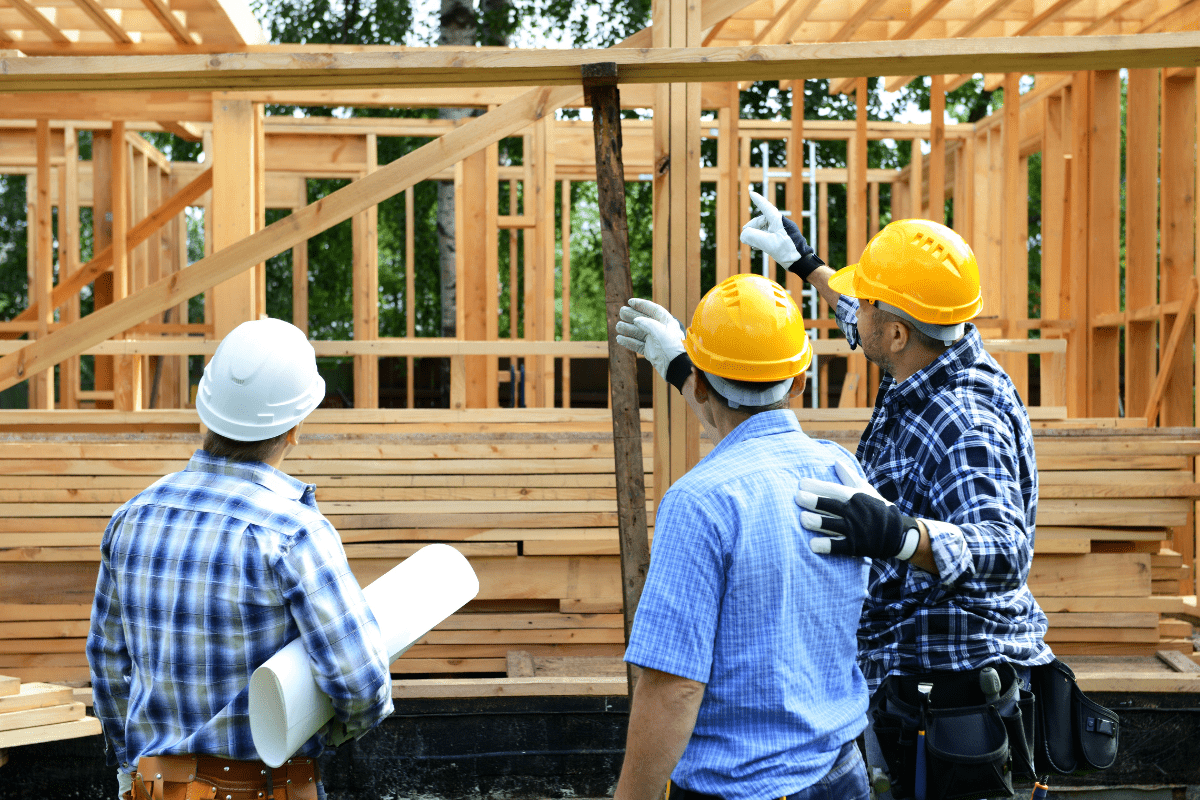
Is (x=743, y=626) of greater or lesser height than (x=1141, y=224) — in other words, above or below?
below

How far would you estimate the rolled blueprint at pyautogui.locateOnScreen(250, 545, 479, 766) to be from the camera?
2.13 m

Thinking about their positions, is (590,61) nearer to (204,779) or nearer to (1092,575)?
(204,779)

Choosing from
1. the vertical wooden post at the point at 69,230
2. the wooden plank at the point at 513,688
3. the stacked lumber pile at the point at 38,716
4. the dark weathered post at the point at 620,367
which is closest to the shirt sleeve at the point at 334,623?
the dark weathered post at the point at 620,367

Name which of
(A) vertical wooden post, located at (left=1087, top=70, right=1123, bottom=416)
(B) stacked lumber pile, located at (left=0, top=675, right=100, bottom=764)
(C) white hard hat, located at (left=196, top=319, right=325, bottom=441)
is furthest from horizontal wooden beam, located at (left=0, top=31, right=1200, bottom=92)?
(A) vertical wooden post, located at (left=1087, top=70, right=1123, bottom=416)

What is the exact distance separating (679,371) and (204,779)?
5.01 feet

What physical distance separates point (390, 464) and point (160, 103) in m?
3.61

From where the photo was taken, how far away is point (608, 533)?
5.84 meters

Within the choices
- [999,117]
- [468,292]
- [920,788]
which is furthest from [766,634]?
[999,117]

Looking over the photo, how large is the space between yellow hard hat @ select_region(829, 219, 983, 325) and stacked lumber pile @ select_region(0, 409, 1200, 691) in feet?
10.7

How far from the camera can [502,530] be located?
584cm

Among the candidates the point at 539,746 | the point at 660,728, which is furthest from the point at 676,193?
the point at 539,746

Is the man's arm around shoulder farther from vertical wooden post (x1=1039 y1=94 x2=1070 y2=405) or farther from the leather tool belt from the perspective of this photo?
vertical wooden post (x1=1039 y1=94 x2=1070 y2=405)

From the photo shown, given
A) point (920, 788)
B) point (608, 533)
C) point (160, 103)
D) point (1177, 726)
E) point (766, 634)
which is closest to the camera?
point (766, 634)

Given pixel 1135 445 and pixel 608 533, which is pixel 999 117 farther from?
pixel 608 533
